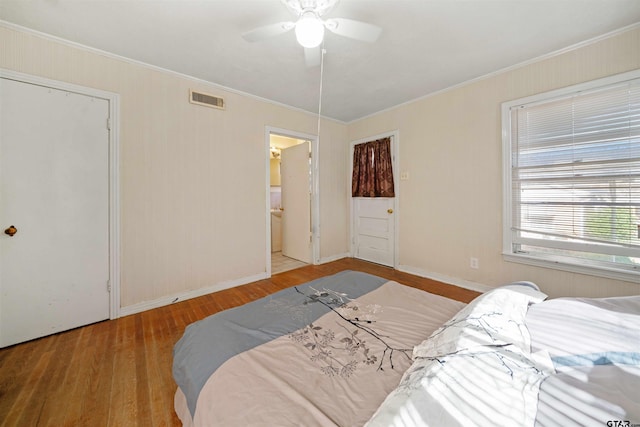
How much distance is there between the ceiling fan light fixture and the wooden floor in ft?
7.48

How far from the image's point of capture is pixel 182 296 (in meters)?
2.66

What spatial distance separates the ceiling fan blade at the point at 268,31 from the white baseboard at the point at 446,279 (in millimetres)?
3201

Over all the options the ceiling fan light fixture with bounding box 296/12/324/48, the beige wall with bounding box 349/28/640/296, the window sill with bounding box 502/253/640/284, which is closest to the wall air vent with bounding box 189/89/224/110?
the ceiling fan light fixture with bounding box 296/12/324/48

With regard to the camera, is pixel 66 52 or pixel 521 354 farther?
pixel 66 52

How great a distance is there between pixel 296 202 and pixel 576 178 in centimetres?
350

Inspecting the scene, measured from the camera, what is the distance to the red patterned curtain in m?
3.71

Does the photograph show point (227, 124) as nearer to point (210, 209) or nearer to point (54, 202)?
point (210, 209)

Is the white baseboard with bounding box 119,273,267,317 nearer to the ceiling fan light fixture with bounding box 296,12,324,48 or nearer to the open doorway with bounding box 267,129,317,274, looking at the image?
the open doorway with bounding box 267,129,317,274

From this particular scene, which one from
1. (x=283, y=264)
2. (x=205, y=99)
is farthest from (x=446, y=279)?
(x=205, y=99)

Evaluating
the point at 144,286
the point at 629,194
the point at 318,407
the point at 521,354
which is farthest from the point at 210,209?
the point at 629,194

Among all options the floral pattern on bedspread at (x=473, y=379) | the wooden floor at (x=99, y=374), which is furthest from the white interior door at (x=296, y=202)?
the floral pattern on bedspread at (x=473, y=379)

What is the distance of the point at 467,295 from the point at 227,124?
352 cm

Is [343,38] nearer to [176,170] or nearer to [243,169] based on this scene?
[243,169]

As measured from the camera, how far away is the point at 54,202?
2016 mm
